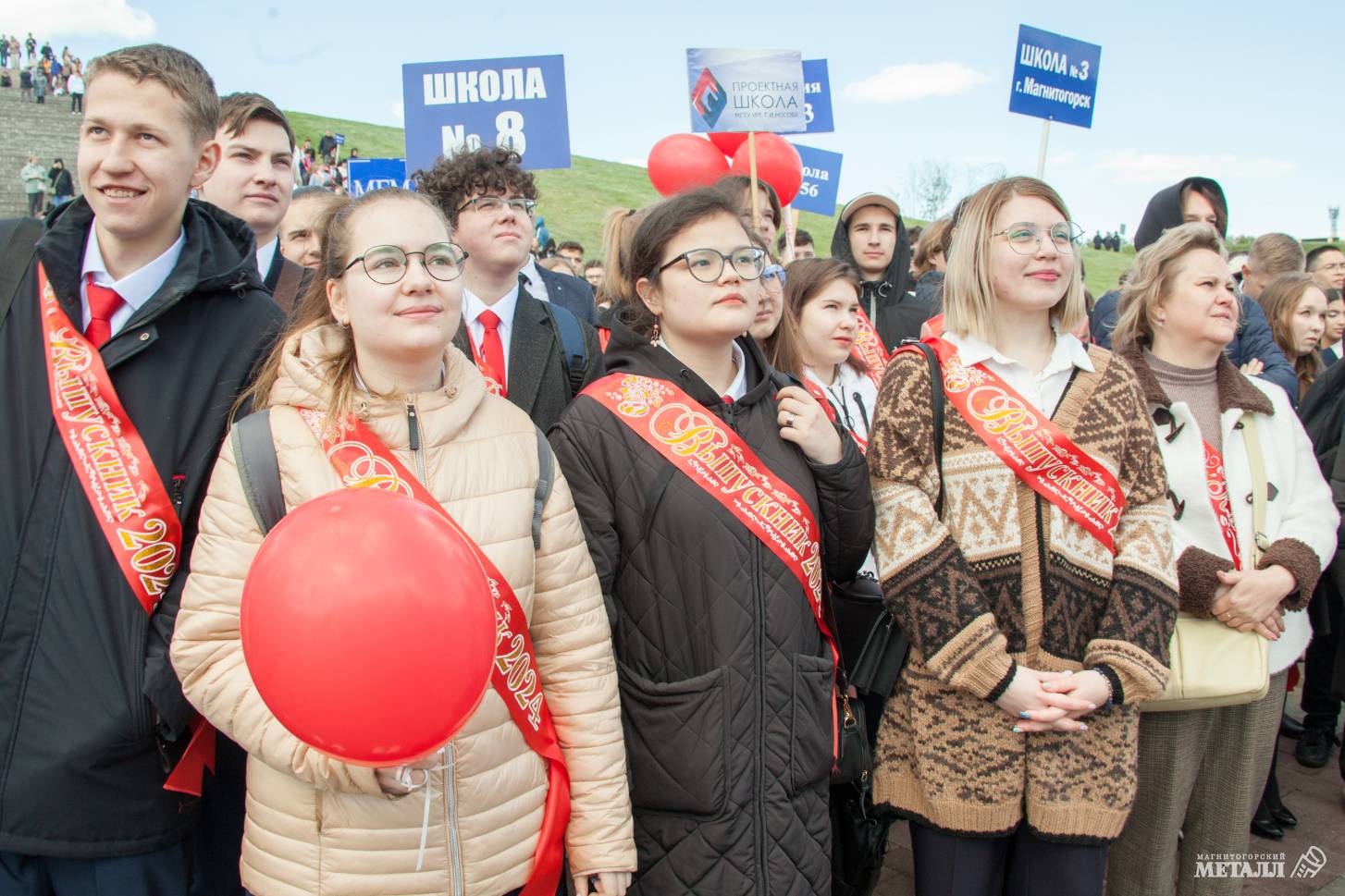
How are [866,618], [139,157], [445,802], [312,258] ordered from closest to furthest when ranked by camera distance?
1. [445,802]
2. [139,157]
3. [866,618]
4. [312,258]

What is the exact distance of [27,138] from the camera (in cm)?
3188

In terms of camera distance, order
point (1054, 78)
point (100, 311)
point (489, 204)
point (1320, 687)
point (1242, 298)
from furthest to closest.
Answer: point (1054, 78) → point (1320, 687) → point (1242, 298) → point (489, 204) → point (100, 311)

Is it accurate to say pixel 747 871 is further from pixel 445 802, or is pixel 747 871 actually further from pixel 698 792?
pixel 445 802

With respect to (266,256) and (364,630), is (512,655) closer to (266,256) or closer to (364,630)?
(364,630)

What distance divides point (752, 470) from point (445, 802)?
1.12 metres

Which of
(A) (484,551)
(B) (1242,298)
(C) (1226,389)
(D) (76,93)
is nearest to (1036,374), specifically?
(C) (1226,389)

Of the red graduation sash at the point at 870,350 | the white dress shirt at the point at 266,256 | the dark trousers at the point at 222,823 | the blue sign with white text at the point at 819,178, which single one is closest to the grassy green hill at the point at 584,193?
the blue sign with white text at the point at 819,178

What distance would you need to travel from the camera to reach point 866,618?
3.04 meters

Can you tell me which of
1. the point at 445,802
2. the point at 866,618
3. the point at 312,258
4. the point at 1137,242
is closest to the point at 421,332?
the point at 445,802

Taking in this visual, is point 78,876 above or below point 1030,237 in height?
below

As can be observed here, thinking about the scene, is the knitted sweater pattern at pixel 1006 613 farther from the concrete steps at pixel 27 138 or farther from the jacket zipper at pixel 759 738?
the concrete steps at pixel 27 138

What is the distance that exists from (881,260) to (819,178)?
4.42 metres

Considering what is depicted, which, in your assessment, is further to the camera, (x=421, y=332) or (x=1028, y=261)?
(x=1028, y=261)

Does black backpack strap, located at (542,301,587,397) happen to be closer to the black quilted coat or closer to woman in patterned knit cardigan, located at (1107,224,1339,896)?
the black quilted coat
